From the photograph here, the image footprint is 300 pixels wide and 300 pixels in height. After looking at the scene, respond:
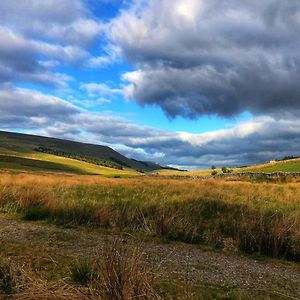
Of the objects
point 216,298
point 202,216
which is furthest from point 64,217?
point 216,298

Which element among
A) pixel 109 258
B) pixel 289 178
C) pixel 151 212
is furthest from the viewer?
pixel 289 178

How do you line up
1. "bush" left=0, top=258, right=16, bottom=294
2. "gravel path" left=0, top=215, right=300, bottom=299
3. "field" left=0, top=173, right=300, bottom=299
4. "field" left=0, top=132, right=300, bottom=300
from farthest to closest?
1. "gravel path" left=0, top=215, right=300, bottom=299
2. "field" left=0, top=173, right=300, bottom=299
3. "bush" left=0, top=258, right=16, bottom=294
4. "field" left=0, top=132, right=300, bottom=300

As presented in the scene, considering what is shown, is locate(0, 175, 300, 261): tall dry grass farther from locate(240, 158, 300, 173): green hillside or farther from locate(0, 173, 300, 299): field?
locate(240, 158, 300, 173): green hillside

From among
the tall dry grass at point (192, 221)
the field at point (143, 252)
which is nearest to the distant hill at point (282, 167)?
the tall dry grass at point (192, 221)

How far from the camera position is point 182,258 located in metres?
11.0

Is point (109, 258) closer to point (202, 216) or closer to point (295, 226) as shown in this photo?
point (295, 226)

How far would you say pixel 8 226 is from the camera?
48.0ft

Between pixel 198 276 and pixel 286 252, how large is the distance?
3.66 meters

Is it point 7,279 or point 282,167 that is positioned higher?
point 282,167

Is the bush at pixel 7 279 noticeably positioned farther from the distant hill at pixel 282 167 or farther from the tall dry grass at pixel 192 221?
the distant hill at pixel 282 167

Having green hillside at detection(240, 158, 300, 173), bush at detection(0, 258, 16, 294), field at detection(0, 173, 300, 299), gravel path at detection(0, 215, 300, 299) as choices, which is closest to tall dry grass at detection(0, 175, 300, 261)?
field at detection(0, 173, 300, 299)

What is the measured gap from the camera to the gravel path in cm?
915

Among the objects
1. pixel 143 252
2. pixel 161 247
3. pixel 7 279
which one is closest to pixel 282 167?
pixel 161 247

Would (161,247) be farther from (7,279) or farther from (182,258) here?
(7,279)
